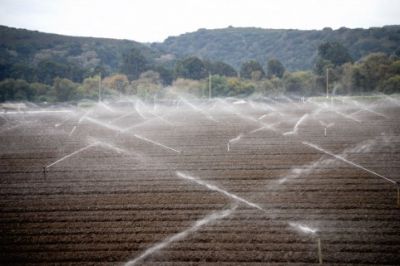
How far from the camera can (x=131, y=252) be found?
8.80 meters

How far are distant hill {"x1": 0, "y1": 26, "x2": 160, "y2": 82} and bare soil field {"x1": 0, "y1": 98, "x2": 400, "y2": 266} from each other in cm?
7409

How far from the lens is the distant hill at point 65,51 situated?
95.6 m

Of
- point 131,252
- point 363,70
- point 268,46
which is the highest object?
point 268,46

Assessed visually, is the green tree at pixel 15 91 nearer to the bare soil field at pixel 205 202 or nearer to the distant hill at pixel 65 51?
the distant hill at pixel 65 51

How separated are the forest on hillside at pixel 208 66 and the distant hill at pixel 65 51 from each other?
256 millimetres

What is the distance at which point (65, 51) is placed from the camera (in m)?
132

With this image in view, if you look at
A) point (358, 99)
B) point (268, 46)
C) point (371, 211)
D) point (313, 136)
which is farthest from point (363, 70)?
point (268, 46)

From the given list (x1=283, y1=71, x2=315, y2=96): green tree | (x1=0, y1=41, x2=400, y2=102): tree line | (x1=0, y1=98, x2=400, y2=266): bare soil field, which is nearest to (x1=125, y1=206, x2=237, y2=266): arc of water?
(x1=0, y1=98, x2=400, y2=266): bare soil field

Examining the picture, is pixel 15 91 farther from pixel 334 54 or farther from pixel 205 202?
pixel 334 54

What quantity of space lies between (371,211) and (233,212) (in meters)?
3.81

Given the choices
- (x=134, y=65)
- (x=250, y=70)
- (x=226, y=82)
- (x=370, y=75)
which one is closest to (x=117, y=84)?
(x=226, y=82)

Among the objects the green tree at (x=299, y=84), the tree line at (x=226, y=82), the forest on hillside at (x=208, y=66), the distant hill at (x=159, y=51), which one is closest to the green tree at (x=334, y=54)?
the tree line at (x=226, y=82)

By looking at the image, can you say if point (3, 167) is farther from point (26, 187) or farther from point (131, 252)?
point (131, 252)

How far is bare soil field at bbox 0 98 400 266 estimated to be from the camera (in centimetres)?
872
